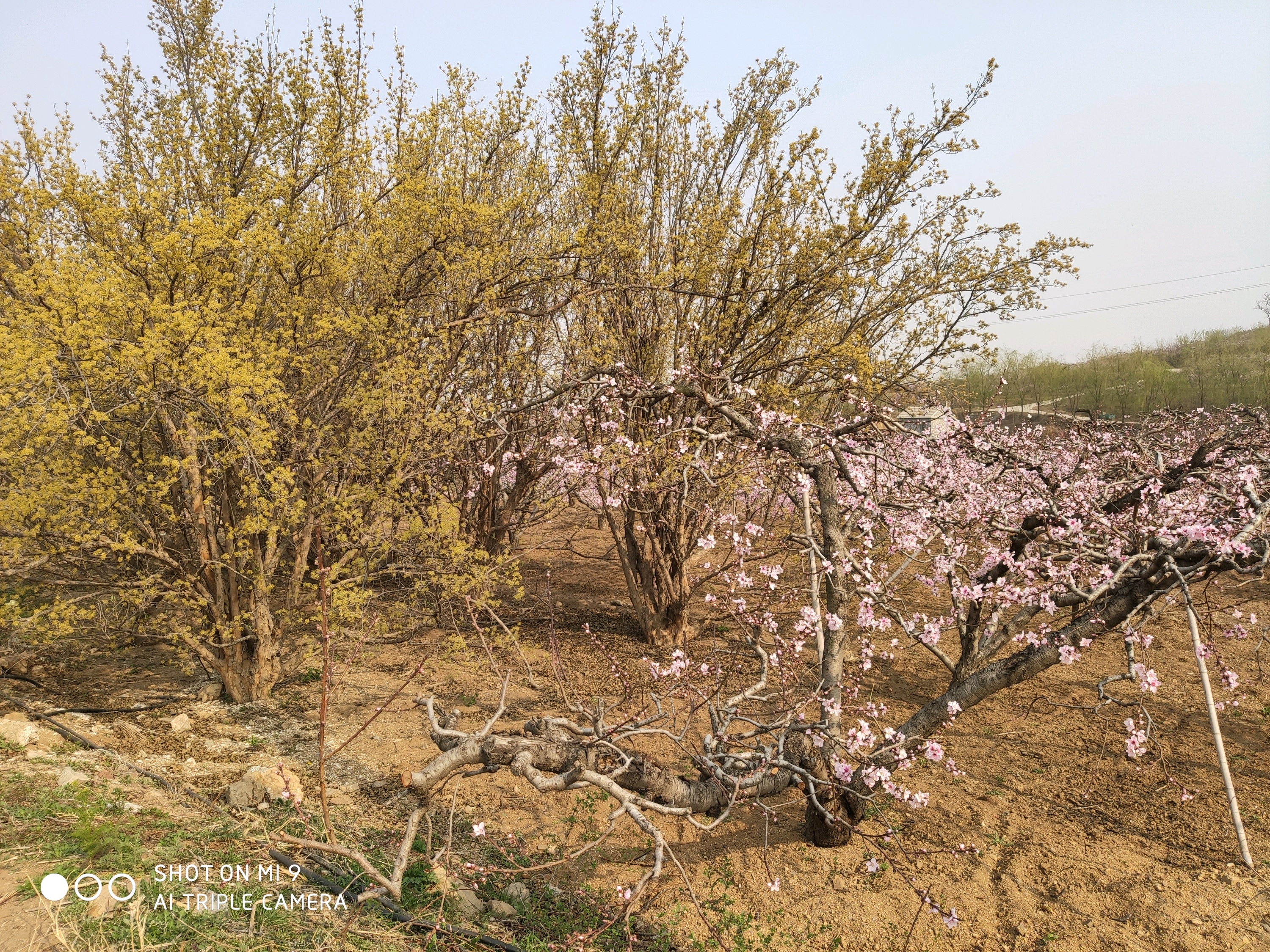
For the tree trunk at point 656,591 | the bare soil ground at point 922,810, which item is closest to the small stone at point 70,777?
the bare soil ground at point 922,810

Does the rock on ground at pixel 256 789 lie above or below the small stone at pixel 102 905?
below

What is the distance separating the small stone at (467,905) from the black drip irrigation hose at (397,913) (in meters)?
0.22

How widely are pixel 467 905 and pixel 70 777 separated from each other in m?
2.67

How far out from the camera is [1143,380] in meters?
29.7

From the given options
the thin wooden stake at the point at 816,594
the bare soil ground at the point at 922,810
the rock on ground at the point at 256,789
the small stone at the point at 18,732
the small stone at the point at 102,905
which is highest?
the thin wooden stake at the point at 816,594

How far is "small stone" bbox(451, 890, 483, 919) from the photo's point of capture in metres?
3.63

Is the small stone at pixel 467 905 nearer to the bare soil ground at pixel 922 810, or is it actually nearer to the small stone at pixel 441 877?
the small stone at pixel 441 877

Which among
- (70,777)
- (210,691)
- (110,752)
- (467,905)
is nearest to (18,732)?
(110,752)

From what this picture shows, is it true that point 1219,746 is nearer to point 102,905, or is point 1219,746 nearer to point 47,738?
point 102,905

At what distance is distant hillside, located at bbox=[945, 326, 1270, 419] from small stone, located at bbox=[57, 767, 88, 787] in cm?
2686

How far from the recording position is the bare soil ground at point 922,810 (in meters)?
3.65

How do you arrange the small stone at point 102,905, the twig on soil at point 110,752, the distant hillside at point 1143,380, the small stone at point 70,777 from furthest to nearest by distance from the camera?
the distant hillside at point 1143,380
the twig on soil at point 110,752
the small stone at point 70,777
the small stone at point 102,905

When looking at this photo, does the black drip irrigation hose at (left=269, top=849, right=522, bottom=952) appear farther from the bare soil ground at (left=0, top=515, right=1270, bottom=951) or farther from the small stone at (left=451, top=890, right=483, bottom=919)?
the bare soil ground at (left=0, top=515, right=1270, bottom=951)

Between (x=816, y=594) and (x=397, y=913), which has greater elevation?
(x=816, y=594)
